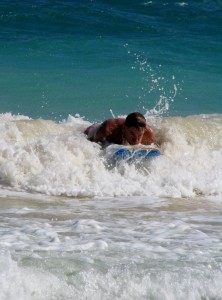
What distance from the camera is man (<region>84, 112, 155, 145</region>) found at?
8977 millimetres

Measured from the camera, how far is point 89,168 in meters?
8.91

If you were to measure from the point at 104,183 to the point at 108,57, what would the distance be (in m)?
12.8

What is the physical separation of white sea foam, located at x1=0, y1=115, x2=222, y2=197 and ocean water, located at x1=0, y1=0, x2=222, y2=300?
1 centimetres

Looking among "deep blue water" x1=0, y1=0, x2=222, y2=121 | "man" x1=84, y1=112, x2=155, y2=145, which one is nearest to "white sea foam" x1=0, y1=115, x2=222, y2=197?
"man" x1=84, y1=112, x2=155, y2=145

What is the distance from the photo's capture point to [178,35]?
23.2 metres

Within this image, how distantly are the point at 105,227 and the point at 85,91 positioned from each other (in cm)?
1130

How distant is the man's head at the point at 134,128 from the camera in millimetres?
8938

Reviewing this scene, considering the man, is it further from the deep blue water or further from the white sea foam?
the deep blue water

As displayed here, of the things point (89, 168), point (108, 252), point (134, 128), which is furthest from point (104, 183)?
point (108, 252)

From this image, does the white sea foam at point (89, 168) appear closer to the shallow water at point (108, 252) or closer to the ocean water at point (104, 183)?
the ocean water at point (104, 183)

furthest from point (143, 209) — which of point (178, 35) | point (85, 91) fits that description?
point (178, 35)

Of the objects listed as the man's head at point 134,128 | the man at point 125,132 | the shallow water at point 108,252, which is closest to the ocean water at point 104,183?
the shallow water at point 108,252

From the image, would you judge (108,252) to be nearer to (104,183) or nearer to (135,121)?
(104,183)

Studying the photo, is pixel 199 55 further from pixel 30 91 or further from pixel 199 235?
pixel 199 235
